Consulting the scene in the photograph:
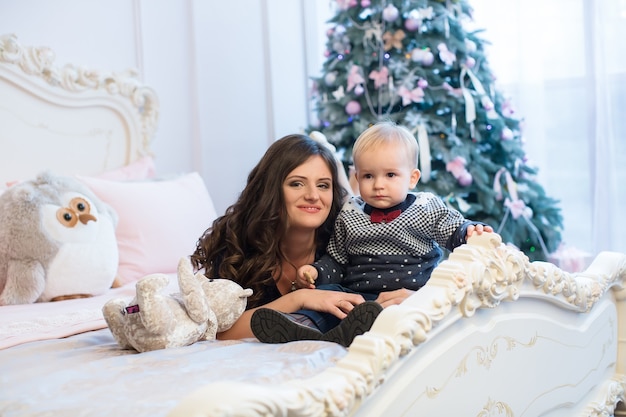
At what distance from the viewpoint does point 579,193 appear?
3.96 meters

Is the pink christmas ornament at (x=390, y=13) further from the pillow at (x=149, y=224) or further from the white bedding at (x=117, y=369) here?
the white bedding at (x=117, y=369)

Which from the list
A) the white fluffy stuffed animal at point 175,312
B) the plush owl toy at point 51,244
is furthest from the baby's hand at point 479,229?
the plush owl toy at point 51,244

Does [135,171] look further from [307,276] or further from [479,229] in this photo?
[479,229]

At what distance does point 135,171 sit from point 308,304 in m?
1.92

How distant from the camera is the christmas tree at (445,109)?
3.54m

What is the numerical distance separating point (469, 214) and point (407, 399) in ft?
7.34

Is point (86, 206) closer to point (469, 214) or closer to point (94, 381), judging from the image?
point (94, 381)

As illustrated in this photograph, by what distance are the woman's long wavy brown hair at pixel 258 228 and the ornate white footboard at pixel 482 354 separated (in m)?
0.67

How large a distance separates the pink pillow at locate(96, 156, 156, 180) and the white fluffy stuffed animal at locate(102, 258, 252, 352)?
5.48 feet

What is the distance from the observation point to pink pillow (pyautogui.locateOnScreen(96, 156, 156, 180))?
3480 millimetres

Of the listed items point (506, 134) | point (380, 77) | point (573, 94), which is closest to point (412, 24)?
point (380, 77)

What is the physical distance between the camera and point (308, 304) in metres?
1.91

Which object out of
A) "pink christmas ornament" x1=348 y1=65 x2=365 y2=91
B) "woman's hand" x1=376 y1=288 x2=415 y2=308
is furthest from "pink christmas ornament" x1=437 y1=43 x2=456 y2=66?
"woman's hand" x1=376 y1=288 x2=415 y2=308

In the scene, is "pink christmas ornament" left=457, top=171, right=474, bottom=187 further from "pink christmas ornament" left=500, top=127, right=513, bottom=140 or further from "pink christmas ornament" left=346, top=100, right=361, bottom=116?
"pink christmas ornament" left=346, top=100, right=361, bottom=116
